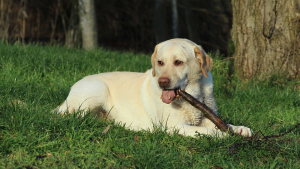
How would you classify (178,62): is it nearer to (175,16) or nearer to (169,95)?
(169,95)

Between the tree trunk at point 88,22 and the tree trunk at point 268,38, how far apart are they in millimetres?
4397

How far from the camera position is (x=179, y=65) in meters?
3.93

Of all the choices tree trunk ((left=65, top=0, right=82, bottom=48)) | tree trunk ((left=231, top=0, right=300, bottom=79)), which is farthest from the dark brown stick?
tree trunk ((left=65, top=0, right=82, bottom=48))

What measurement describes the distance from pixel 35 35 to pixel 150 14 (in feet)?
16.6

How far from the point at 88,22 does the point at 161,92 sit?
6.03m

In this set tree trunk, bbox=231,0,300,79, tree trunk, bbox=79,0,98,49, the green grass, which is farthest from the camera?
tree trunk, bbox=79,0,98,49

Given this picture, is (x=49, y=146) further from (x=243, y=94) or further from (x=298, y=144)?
(x=243, y=94)

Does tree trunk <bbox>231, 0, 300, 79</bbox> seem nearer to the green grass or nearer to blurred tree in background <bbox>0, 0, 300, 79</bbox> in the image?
blurred tree in background <bbox>0, 0, 300, 79</bbox>

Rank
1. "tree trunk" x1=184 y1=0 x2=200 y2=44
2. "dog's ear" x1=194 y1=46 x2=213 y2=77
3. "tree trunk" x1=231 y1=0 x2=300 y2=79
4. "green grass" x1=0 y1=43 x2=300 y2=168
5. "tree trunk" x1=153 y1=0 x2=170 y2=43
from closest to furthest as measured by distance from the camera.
Answer: "green grass" x1=0 y1=43 x2=300 y2=168 < "dog's ear" x1=194 y1=46 x2=213 y2=77 < "tree trunk" x1=231 y1=0 x2=300 y2=79 < "tree trunk" x1=184 y1=0 x2=200 y2=44 < "tree trunk" x1=153 y1=0 x2=170 y2=43

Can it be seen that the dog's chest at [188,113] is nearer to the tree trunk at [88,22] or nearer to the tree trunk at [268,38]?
the tree trunk at [268,38]

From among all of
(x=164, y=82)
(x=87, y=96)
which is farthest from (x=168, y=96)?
(x=87, y=96)

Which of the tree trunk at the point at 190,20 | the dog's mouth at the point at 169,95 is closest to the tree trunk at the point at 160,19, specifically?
the tree trunk at the point at 190,20

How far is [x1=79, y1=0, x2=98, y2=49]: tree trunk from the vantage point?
9.48 metres

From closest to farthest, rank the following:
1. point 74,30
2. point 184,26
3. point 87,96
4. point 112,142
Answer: point 112,142 → point 87,96 → point 74,30 → point 184,26
